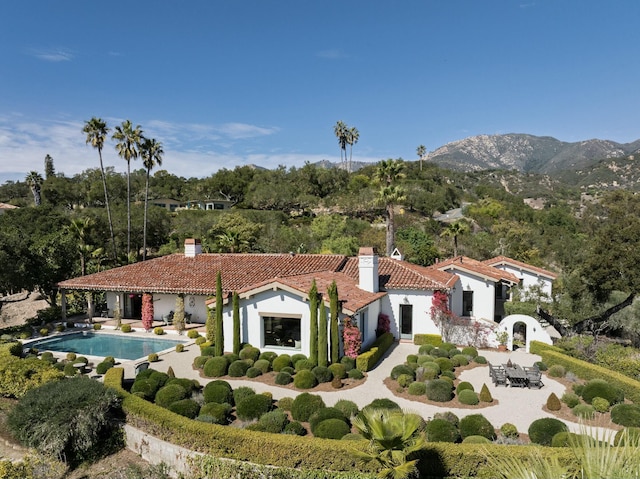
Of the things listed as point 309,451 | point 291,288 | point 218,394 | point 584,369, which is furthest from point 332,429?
point 584,369

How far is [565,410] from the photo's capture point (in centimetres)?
1606

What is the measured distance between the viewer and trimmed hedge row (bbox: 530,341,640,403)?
17133 mm

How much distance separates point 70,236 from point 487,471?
1407 inches

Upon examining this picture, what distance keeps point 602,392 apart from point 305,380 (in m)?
11.3

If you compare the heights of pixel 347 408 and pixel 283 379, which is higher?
pixel 347 408

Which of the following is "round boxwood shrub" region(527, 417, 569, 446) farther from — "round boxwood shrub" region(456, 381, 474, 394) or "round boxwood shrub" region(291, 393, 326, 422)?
"round boxwood shrub" region(291, 393, 326, 422)

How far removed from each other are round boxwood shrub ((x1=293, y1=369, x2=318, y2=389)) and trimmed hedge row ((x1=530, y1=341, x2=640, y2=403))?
453 inches

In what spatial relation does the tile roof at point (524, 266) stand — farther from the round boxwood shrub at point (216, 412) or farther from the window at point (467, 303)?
the round boxwood shrub at point (216, 412)

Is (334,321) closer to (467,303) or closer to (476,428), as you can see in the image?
(476,428)

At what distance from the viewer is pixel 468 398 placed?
16.4 meters

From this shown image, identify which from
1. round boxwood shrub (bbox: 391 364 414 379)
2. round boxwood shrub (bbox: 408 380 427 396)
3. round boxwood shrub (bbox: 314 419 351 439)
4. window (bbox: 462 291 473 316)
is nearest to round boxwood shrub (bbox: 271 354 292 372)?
round boxwood shrub (bbox: 391 364 414 379)

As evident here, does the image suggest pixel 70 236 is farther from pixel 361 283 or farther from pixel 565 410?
pixel 565 410

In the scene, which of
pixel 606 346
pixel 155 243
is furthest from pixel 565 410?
pixel 155 243

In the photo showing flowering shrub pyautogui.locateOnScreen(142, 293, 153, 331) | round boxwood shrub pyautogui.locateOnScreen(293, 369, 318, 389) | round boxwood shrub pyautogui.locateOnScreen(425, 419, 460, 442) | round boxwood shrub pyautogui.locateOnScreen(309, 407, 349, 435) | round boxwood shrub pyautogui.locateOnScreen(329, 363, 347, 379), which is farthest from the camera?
flowering shrub pyautogui.locateOnScreen(142, 293, 153, 331)
